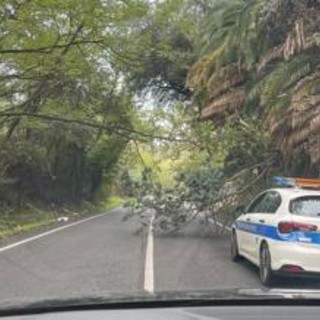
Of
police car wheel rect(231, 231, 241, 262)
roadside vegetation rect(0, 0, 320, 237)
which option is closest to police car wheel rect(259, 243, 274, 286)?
police car wheel rect(231, 231, 241, 262)

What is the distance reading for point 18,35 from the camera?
64.7ft

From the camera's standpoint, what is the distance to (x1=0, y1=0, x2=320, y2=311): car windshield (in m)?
12.6

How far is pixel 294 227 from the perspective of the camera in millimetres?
11703

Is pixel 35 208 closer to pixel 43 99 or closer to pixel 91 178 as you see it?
pixel 43 99

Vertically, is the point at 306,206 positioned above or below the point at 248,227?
above

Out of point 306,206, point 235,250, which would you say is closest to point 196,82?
point 235,250

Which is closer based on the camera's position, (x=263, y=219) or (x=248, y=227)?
(x=263, y=219)

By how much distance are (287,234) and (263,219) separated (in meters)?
1.08

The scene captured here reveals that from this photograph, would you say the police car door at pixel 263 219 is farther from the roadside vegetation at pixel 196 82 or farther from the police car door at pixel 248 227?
the roadside vegetation at pixel 196 82

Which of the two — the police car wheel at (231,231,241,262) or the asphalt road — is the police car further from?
the police car wheel at (231,231,241,262)

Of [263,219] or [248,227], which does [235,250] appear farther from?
[263,219]

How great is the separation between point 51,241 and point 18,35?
533 centimetres

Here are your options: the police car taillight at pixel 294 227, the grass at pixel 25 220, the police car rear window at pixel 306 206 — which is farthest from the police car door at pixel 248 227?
the grass at pixel 25 220

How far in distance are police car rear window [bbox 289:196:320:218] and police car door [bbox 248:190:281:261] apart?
0.32 metres
